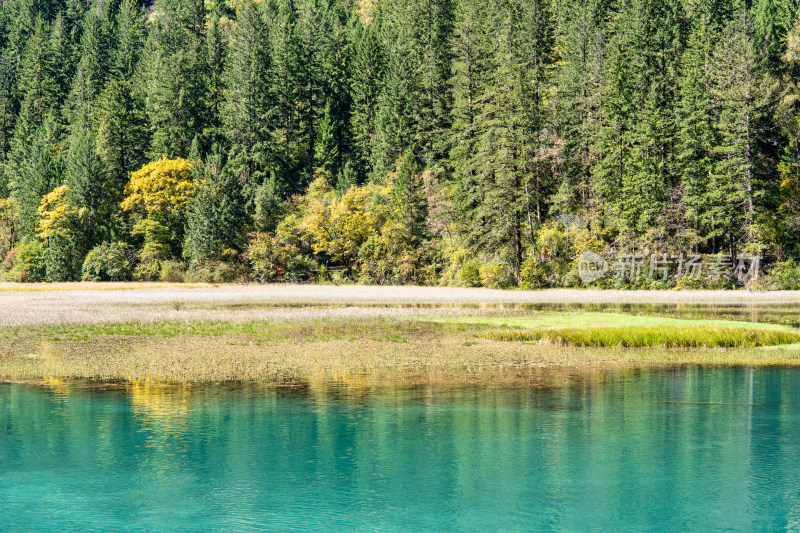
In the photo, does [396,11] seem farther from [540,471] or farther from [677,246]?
[540,471]

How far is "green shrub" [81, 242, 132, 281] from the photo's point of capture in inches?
3593

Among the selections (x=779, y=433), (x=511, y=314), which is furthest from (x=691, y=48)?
(x=779, y=433)

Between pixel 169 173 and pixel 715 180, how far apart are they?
6321cm

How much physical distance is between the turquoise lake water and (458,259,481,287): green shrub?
2102 inches

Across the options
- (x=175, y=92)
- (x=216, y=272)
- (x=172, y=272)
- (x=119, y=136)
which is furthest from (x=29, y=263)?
(x=175, y=92)

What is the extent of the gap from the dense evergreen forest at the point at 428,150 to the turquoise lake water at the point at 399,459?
174ft

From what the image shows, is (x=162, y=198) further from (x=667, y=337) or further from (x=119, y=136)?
(x=667, y=337)

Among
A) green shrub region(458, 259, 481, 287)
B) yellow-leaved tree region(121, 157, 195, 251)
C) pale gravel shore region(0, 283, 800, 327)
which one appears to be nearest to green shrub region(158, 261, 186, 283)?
yellow-leaved tree region(121, 157, 195, 251)

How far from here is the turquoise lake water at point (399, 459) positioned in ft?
44.2

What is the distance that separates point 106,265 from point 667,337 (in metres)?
73.9

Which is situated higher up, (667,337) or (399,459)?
(667,337)

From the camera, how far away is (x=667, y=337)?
108 feet

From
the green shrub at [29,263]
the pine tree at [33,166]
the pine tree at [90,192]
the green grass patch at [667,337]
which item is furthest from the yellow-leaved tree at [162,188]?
the green grass patch at [667,337]
